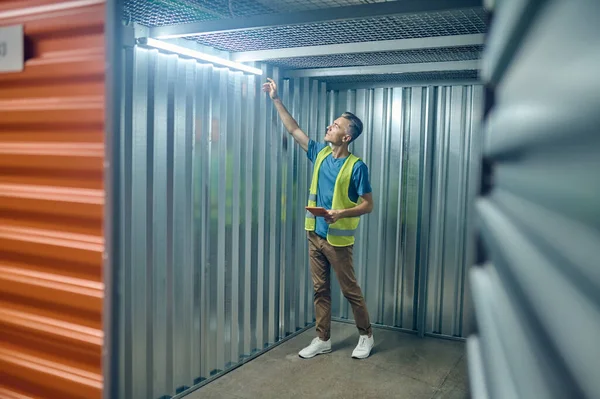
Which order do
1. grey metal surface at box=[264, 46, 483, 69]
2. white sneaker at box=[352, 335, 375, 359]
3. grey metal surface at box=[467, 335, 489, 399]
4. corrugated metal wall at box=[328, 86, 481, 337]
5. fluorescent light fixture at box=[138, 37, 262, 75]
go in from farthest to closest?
corrugated metal wall at box=[328, 86, 481, 337] < white sneaker at box=[352, 335, 375, 359] < grey metal surface at box=[264, 46, 483, 69] < fluorescent light fixture at box=[138, 37, 262, 75] < grey metal surface at box=[467, 335, 489, 399]

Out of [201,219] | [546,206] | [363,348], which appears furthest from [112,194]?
[363,348]

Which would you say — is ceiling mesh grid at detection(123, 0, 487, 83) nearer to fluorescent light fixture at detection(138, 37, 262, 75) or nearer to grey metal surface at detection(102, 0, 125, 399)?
fluorescent light fixture at detection(138, 37, 262, 75)

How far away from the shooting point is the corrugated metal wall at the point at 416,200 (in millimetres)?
5238

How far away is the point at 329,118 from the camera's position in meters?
5.67

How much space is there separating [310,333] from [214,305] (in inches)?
58.9

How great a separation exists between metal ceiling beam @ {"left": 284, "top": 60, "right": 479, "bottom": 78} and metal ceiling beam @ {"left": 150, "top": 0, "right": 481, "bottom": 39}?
173 centimetres

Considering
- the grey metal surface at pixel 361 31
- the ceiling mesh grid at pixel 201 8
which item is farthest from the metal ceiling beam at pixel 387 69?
the ceiling mesh grid at pixel 201 8

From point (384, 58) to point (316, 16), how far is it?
1.55 metres

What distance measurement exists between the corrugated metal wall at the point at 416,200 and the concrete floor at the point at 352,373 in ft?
1.37

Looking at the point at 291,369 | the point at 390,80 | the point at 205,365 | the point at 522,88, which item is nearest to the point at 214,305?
the point at 205,365

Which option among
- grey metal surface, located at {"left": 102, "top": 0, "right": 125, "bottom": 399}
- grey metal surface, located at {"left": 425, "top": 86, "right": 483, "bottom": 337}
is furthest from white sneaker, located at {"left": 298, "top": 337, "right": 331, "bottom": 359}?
grey metal surface, located at {"left": 102, "top": 0, "right": 125, "bottom": 399}

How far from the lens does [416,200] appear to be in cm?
541

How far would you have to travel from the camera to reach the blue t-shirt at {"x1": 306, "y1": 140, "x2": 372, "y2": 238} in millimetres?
4641

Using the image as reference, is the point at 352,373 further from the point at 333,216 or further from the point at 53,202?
the point at 53,202
